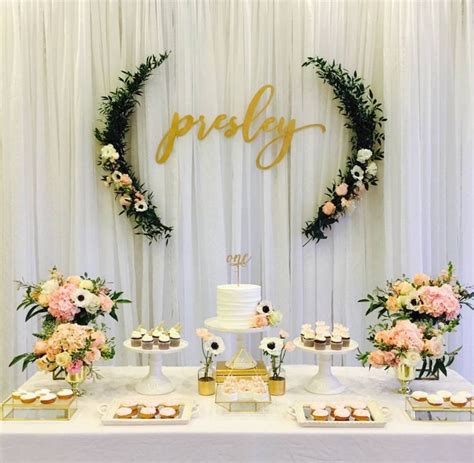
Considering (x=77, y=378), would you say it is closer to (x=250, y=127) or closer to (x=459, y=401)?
(x=459, y=401)

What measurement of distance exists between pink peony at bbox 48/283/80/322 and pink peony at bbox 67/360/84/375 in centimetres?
18

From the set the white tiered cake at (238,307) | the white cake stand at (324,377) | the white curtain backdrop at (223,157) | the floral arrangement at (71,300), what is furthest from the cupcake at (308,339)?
the white curtain backdrop at (223,157)

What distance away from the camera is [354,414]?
1996 millimetres

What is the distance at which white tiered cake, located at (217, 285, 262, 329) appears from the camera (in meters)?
2.42

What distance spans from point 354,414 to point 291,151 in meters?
1.94

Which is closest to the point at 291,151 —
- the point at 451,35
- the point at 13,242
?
the point at 451,35

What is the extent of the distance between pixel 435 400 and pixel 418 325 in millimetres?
343

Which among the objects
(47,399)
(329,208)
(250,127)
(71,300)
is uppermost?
(250,127)

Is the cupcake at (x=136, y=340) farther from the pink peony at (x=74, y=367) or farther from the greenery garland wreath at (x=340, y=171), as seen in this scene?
the greenery garland wreath at (x=340, y=171)

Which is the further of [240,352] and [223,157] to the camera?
[223,157]

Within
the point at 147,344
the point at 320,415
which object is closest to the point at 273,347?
the point at 320,415

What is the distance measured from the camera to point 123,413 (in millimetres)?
1999

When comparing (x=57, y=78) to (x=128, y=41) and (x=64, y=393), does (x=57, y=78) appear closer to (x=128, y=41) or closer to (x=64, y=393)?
(x=128, y=41)

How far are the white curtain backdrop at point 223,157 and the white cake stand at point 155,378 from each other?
124cm
